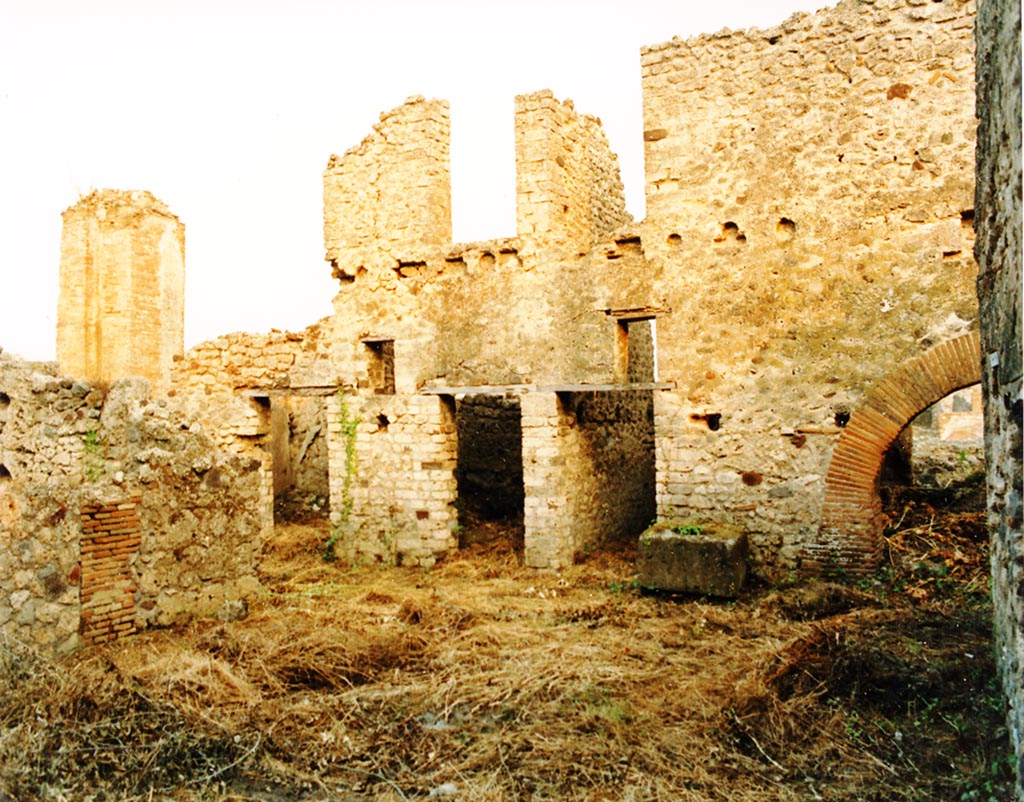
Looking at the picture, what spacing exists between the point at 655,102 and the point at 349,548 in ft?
22.1

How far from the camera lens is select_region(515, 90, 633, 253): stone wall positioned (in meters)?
10.2

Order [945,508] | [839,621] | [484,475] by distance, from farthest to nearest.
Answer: [484,475]
[945,508]
[839,621]

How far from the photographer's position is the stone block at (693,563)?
326 inches

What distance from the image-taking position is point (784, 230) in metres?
9.10

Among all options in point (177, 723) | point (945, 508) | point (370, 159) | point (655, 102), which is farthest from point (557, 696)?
point (370, 159)

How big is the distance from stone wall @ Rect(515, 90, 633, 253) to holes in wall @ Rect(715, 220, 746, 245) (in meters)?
1.83

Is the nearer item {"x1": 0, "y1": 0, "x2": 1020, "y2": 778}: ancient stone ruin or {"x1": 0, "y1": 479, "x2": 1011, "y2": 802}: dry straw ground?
{"x1": 0, "y1": 479, "x2": 1011, "y2": 802}: dry straw ground

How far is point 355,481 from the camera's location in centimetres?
1106

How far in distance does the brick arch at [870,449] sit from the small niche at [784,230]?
1.84 m

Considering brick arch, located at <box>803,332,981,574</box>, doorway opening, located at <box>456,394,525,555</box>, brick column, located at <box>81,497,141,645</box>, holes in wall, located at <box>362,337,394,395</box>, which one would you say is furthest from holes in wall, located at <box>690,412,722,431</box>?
brick column, located at <box>81,497,141,645</box>

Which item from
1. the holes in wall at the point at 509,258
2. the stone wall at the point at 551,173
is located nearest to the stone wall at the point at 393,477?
the holes in wall at the point at 509,258

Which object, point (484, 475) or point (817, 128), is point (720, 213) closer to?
point (817, 128)

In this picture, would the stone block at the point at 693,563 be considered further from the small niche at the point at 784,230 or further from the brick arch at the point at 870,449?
the small niche at the point at 784,230

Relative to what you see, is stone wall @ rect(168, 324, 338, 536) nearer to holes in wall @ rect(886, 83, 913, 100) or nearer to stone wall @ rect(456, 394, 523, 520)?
stone wall @ rect(456, 394, 523, 520)
